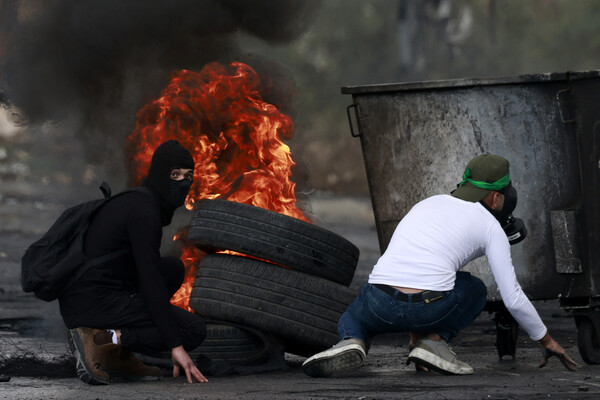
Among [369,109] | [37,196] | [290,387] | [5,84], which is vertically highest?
[37,196]

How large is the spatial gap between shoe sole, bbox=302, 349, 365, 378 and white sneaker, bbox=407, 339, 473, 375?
0.30 metres

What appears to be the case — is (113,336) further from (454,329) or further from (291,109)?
(291,109)

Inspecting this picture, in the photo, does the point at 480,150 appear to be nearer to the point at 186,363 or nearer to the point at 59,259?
the point at 186,363

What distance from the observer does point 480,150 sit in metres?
6.20

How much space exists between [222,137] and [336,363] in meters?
2.91

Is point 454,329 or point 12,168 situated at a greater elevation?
point 12,168

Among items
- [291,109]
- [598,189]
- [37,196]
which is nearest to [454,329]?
[598,189]

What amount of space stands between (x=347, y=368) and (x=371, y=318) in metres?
0.29

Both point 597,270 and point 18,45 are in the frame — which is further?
point 18,45

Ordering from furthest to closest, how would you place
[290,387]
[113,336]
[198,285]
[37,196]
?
[37,196] < [198,285] < [113,336] < [290,387]

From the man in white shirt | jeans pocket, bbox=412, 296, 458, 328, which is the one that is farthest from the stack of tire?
jeans pocket, bbox=412, 296, 458, 328

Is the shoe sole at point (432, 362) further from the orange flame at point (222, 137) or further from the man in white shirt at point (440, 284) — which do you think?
the orange flame at point (222, 137)

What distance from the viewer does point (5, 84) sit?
31.4ft

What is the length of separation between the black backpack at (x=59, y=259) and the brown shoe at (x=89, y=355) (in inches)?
9.8
